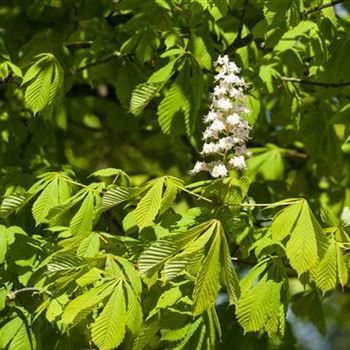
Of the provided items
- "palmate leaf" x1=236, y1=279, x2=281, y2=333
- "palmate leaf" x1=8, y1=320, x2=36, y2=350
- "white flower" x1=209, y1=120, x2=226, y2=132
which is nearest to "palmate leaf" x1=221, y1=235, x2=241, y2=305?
"palmate leaf" x1=236, y1=279, x2=281, y2=333

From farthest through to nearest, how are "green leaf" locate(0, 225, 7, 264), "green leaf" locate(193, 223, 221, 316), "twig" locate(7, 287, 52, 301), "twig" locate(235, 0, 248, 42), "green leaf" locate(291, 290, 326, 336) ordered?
"green leaf" locate(291, 290, 326, 336) < "twig" locate(235, 0, 248, 42) < "green leaf" locate(0, 225, 7, 264) < "twig" locate(7, 287, 52, 301) < "green leaf" locate(193, 223, 221, 316)

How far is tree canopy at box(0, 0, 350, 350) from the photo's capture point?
2.13 m

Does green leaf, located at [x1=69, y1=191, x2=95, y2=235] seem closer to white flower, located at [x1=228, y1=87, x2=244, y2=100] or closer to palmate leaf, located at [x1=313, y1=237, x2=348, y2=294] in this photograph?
white flower, located at [x1=228, y1=87, x2=244, y2=100]

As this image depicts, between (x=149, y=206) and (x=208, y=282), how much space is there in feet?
1.07

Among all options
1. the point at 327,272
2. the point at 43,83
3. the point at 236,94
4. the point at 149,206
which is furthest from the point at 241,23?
the point at 327,272

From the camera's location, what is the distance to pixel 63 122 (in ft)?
13.9

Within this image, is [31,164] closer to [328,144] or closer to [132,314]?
[328,144]

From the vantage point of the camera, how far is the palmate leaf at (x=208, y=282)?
198cm

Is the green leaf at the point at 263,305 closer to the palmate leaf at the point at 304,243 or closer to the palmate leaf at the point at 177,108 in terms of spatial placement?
the palmate leaf at the point at 304,243

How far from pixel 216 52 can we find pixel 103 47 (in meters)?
0.51

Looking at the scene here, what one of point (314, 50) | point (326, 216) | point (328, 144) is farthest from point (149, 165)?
point (326, 216)

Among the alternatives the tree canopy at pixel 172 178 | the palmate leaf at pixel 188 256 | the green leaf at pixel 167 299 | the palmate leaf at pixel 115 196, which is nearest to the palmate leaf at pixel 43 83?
the tree canopy at pixel 172 178

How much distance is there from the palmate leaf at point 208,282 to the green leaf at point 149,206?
10.2 inches

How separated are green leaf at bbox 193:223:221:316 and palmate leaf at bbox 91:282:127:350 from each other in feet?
0.62
